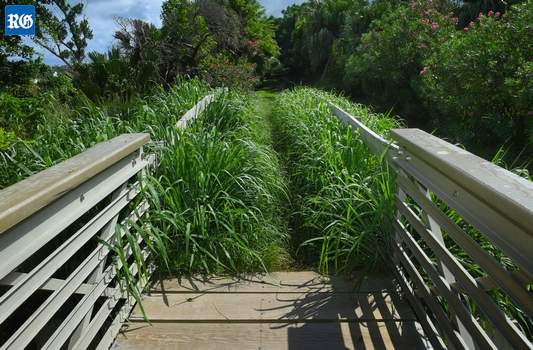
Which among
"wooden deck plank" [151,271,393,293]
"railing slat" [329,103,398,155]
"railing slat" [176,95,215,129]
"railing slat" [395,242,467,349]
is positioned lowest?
"wooden deck plank" [151,271,393,293]

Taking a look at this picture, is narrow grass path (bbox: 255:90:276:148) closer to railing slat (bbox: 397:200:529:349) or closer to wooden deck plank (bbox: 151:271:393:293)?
wooden deck plank (bbox: 151:271:393:293)

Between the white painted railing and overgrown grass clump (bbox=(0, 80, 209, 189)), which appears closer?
the white painted railing

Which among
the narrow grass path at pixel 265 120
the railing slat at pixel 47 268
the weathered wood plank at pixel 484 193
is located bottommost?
the narrow grass path at pixel 265 120

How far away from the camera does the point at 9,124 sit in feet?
21.9

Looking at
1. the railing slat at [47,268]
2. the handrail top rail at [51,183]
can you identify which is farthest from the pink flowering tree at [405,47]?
the railing slat at [47,268]

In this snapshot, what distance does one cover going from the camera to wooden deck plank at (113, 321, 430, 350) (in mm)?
1881

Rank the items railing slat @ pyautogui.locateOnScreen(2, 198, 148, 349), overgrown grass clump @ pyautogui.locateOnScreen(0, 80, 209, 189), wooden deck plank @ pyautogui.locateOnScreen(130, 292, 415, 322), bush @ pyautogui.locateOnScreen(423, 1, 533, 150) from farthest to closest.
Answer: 1. bush @ pyautogui.locateOnScreen(423, 1, 533, 150)
2. overgrown grass clump @ pyautogui.locateOnScreen(0, 80, 209, 189)
3. wooden deck plank @ pyautogui.locateOnScreen(130, 292, 415, 322)
4. railing slat @ pyautogui.locateOnScreen(2, 198, 148, 349)

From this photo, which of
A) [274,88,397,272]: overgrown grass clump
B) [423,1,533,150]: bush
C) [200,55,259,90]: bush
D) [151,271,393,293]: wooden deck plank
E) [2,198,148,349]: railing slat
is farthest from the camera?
[200,55,259,90]: bush

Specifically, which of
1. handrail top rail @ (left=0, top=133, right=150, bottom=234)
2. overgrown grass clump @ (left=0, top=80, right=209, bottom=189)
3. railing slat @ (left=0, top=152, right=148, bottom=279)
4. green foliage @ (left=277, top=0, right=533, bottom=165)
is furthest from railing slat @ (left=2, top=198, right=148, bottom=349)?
green foliage @ (left=277, top=0, right=533, bottom=165)

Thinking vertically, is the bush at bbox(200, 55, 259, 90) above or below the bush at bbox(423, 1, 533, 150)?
below

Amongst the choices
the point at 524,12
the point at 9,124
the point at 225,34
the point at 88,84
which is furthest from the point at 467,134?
the point at 225,34

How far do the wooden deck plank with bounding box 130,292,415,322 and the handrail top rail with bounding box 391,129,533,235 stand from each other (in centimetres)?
83

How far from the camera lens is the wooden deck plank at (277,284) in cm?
234

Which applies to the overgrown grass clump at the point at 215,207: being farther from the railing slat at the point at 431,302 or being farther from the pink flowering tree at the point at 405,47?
the pink flowering tree at the point at 405,47
